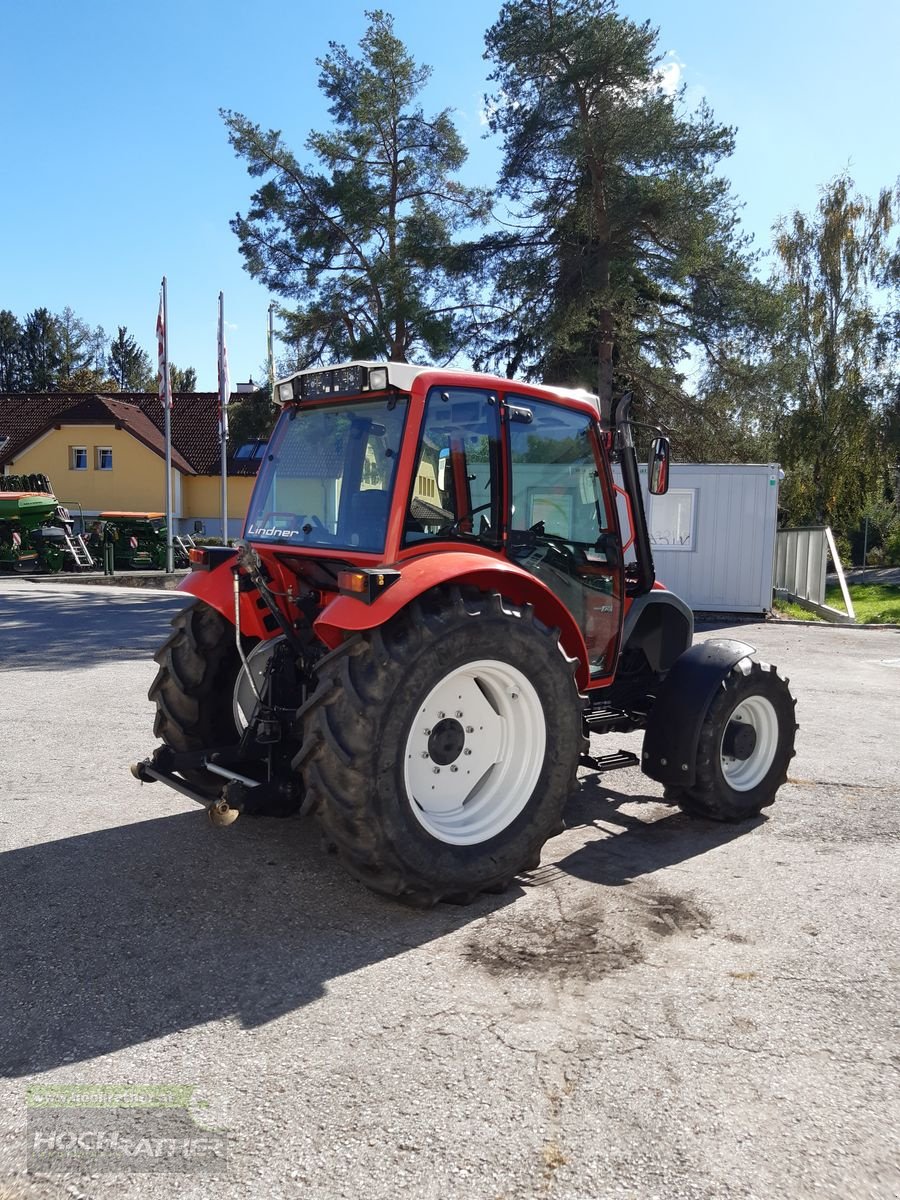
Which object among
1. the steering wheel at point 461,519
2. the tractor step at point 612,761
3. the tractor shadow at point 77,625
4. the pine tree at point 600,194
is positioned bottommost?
the tractor shadow at point 77,625

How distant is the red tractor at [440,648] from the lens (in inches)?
154

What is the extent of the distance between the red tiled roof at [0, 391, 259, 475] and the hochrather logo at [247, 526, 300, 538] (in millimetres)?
36586

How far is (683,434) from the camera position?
22.3 meters

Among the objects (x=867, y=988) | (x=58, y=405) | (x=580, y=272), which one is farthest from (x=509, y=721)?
(x=58, y=405)

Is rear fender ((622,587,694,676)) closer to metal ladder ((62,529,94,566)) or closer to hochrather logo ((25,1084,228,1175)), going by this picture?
hochrather logo ((25,1084,228,1175))

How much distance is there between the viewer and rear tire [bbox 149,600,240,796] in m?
5.04

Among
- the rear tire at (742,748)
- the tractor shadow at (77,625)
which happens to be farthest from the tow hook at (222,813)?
the tractor shadow at (77,625)

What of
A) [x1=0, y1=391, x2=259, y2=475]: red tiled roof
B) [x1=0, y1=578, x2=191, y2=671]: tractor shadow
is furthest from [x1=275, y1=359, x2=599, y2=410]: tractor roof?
[x1=0, y1=391, x2=259, y2=475]: red tiled roof

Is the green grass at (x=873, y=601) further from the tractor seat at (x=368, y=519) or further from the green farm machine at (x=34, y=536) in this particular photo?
the green farm machine at (x=34, y=536)

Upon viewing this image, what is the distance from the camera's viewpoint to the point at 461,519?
4527mm

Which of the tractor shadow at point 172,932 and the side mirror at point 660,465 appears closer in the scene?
the tractor shadow at point 172,932

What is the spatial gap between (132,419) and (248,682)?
40.5 metres

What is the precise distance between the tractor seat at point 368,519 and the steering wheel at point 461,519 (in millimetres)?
278

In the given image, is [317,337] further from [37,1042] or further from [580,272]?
[37,1042]
